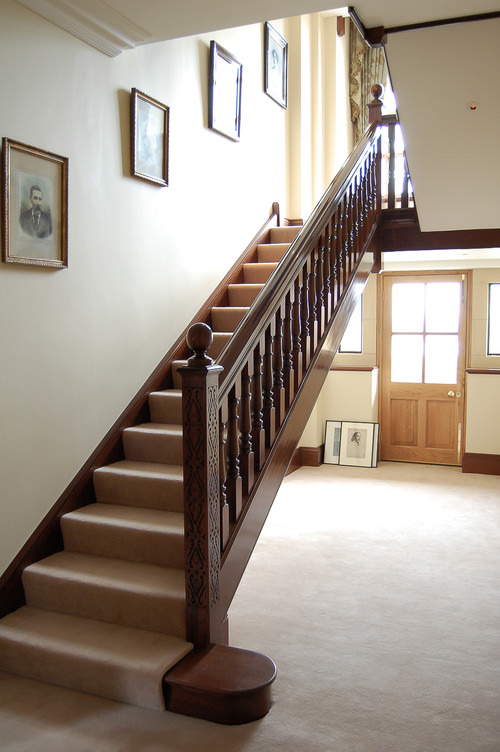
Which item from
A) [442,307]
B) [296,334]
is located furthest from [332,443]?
[296,334]

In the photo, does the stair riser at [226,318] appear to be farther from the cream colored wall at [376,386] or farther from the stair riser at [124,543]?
the cream colored wall at [376,386]

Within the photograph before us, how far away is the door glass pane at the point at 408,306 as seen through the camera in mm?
7766

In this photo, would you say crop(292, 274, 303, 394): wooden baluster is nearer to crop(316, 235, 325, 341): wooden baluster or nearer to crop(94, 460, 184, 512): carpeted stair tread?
crop(316, 235, 325, 341): wooden baluster

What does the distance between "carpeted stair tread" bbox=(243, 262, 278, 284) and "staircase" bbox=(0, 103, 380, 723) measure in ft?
3.43

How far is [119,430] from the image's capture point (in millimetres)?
4043

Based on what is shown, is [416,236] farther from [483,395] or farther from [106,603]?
[106,603]

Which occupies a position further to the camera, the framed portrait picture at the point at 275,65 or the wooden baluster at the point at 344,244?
the framed portrait picture at the point at 275,65

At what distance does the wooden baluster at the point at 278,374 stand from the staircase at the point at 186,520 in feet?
0.03

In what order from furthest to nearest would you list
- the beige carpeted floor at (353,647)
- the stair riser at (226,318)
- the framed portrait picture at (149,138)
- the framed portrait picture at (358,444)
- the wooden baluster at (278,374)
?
1. the framed portrait picture at (358,444)
2. the stair riser at (226,318)
3. the framed portrait picture at (149,138)
4. the wooden baluster at (278,374)
5. the beige carpeted floor at (353,647)

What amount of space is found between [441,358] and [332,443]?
1.56m

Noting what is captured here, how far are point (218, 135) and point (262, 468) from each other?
2989mm

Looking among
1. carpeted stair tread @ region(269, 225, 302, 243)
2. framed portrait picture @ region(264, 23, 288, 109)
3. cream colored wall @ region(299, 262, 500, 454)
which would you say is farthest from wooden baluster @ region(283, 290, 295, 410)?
cream colored wall @ region(299, 262, 500, 454)

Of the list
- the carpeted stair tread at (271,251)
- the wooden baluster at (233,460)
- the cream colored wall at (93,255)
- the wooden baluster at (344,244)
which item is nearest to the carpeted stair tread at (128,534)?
the cream colored wall at (93,255)

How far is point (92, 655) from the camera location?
9.14 feet
